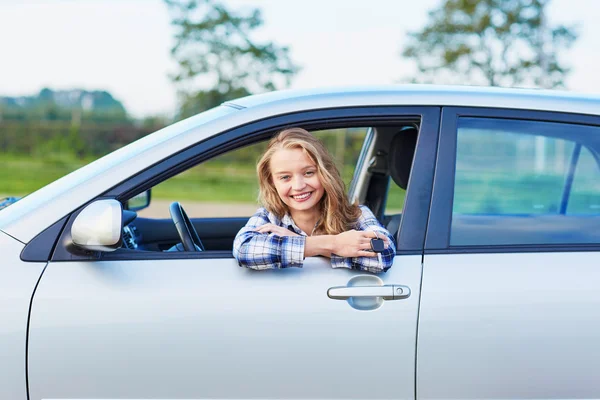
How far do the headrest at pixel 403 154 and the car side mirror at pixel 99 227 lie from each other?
1.37m

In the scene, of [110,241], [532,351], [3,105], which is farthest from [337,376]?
[3,105]

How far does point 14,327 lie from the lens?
2014 millimetres

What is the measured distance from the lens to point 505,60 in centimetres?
1537

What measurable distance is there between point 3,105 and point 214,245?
17.2 meters

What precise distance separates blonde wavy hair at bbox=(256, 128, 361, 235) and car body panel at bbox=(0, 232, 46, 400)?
793 mm

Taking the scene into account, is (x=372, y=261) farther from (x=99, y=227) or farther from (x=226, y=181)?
(x=226, y=181)

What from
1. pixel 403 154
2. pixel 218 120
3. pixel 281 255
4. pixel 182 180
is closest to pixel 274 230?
pixel 281 255

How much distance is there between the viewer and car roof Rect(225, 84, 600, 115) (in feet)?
7.45

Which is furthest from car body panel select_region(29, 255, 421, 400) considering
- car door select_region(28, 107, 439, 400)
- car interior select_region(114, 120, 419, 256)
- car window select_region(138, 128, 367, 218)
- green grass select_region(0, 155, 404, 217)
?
green grass select_region(0, 155, 404, 217)

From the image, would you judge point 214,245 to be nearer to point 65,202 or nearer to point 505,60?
point 65,202

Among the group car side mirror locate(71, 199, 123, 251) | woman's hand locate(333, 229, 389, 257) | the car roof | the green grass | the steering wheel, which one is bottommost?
car side mirror locate(71, 199, 123, 251)

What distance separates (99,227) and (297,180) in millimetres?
660

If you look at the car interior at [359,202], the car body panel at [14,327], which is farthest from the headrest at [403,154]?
the car body panel at [14,327]

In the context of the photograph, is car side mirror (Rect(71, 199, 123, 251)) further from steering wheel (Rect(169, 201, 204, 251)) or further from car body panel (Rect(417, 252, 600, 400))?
car body panel (Rect(417, 252, 600, 400))
